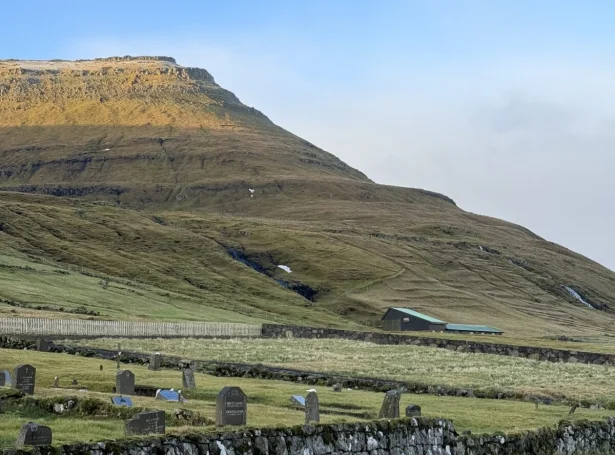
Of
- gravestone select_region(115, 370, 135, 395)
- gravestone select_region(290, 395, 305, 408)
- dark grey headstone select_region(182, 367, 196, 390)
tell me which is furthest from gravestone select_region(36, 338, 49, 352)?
gravestone select_region(290, 395, 305, 408)

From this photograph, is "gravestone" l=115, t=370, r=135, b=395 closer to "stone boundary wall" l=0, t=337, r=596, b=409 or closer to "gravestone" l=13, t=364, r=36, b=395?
"gravestone" l=13, t=364, r=36, b=395

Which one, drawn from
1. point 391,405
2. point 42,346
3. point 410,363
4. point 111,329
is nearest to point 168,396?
point 391,405

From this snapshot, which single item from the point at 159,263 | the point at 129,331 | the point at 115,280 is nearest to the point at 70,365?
the point at 129,331

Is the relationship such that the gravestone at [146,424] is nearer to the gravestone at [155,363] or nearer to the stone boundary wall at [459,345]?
the gravestone at [155,363]

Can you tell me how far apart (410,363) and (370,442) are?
4292 cm

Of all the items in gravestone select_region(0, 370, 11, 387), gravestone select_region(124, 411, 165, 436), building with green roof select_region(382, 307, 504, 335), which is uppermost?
building with green roof select_region(382, 307, 504, 335)

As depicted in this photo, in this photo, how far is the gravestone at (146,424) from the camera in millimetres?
22219

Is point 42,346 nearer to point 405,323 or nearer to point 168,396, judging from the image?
point 168,396

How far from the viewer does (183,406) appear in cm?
3350

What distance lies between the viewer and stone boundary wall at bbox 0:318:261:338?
83.4 metres

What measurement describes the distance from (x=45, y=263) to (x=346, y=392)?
127154 mm

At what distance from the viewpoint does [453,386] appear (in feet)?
163

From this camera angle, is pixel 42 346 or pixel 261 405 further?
pixel 42 346

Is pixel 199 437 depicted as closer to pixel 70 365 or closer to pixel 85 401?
pixel 85 401
